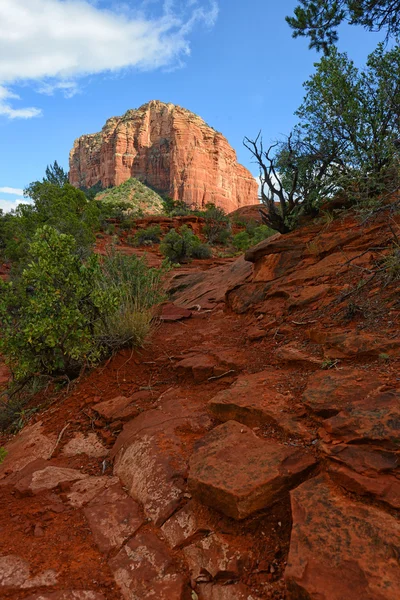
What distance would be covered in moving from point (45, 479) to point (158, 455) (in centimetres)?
83

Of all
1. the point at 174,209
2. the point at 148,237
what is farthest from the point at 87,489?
the point at 174,209

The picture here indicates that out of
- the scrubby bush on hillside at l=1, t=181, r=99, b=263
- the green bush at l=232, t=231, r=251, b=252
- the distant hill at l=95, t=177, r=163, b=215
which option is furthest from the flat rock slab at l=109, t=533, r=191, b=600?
the distant hill at l=95, t=177, r=163, b=215

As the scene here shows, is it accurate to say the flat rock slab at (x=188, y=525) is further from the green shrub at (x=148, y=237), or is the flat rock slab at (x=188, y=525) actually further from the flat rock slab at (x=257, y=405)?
the green shrub at (x=148, y=237)

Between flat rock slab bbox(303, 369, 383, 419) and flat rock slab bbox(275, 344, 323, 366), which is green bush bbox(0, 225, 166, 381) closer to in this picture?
flat rock slab bbox(275, 344, 323, 366)

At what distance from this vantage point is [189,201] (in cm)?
7594

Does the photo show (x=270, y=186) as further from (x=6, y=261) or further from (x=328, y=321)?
(x=6, y=261)

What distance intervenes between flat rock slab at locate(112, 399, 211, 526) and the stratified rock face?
75024mm

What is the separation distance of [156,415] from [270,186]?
5.76m

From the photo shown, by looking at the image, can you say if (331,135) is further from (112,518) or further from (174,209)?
(174,209)

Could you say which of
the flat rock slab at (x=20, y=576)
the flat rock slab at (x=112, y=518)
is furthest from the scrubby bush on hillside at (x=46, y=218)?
the flat rock slab at (x=20, y=576)

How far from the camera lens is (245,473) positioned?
1.97 m

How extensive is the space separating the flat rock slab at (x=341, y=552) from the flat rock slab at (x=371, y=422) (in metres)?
0.35

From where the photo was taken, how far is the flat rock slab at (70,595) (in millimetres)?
1561

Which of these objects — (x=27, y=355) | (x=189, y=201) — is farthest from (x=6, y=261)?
(x=189, y=201)
